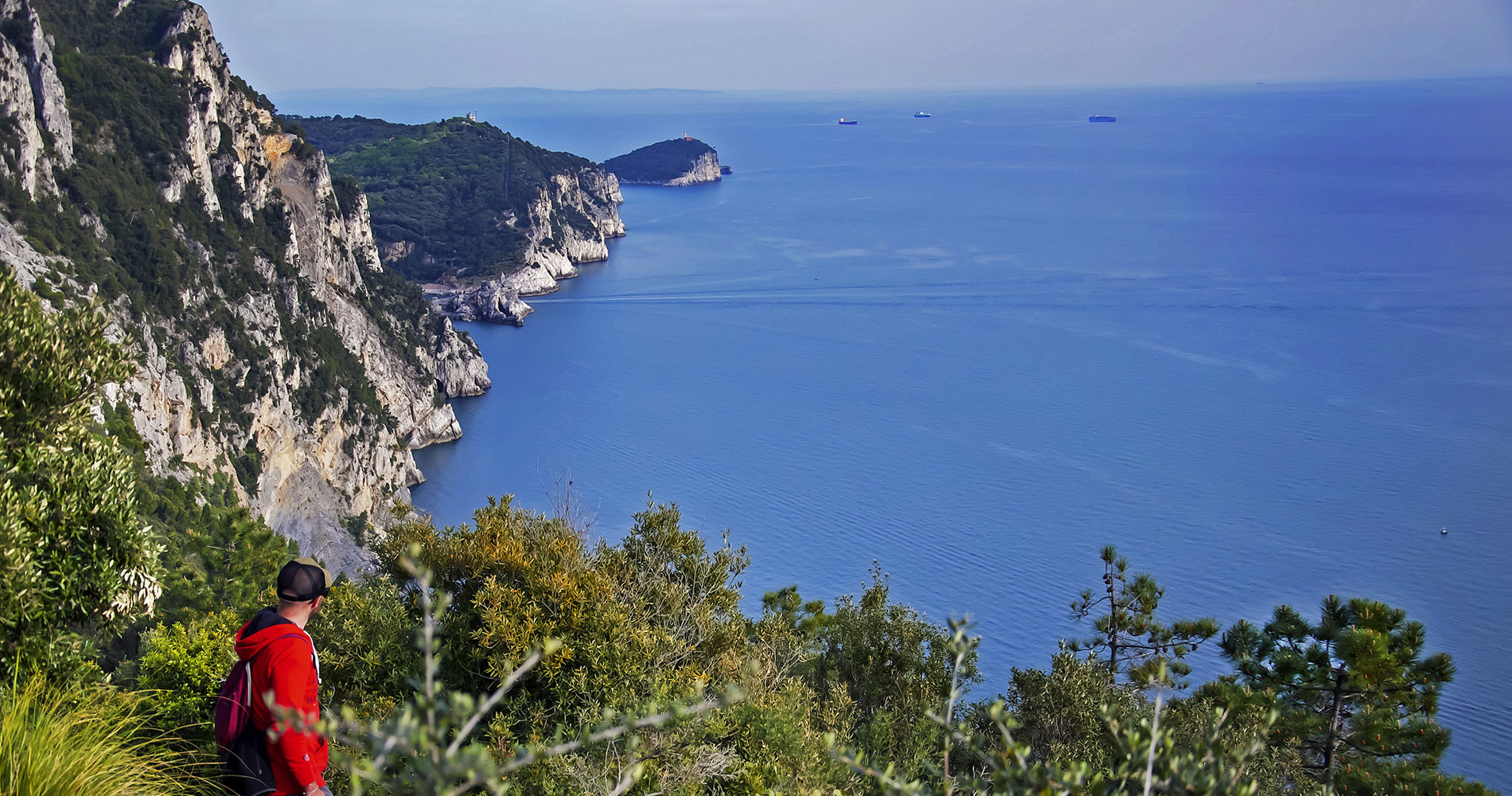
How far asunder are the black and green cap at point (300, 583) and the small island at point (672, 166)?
143363 mm

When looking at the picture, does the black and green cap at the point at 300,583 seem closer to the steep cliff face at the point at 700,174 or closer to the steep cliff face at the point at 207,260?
the steep cliff face at the point at 207,260

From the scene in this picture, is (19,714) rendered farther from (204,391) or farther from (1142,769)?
(204,391)

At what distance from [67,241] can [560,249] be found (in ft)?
199

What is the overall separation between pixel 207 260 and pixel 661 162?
116 m

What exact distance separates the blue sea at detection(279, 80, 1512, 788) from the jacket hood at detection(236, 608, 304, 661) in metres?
25.6

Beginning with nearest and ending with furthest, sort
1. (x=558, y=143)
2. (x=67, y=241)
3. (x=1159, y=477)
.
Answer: (x=67, y=241), (x=1159, y=477), (x=558, y=143)

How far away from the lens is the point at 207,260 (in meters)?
36.8

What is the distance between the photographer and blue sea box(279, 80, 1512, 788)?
108ft

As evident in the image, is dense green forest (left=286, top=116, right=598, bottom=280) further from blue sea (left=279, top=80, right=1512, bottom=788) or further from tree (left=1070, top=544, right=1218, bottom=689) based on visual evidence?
tree (left=1070, top=544, right=1218, bottom=689)

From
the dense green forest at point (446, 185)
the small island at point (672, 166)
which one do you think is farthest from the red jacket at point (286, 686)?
the small island at point (672, 166)

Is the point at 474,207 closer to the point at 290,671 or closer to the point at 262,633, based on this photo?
the point at 262,633

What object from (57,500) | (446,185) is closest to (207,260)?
(57,500)

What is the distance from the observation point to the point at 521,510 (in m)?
9.38

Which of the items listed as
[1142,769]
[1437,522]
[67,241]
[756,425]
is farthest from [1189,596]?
[67,241]
